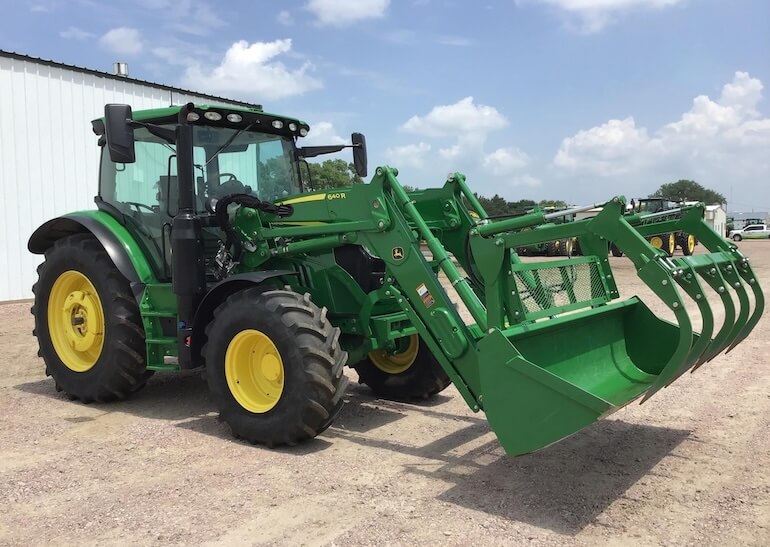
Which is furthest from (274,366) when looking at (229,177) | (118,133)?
(118,133)

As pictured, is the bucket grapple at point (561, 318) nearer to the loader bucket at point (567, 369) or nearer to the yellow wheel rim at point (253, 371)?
the loader bucket at point (567, 369)

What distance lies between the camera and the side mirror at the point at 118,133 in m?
5.00

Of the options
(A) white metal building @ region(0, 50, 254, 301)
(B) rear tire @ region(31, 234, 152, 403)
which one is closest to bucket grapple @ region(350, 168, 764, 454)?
(B) rear tire @ region(31, 234, 152, 403)

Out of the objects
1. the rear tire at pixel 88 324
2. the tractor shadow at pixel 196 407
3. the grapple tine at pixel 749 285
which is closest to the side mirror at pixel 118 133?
the rear tire at pixel 88 324

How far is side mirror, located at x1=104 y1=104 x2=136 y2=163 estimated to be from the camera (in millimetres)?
4996

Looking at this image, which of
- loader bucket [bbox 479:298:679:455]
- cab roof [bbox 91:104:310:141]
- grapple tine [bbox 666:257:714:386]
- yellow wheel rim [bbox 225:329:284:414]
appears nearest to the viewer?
loader bucket [bbox 479:298:679:455]

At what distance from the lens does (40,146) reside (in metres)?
13.3

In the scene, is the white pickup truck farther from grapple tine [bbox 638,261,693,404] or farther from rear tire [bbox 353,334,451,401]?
grapple tine [bbox 638,261,693,404]

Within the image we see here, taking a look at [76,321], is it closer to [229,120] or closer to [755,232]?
[229,120]

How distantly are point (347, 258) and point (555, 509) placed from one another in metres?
2.69

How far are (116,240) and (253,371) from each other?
75.3 inches

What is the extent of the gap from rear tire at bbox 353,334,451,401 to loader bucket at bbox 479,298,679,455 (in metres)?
1.56

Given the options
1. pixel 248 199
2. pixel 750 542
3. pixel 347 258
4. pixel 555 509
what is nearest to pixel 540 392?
pixel 555 509

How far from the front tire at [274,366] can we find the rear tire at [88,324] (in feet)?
3.75
